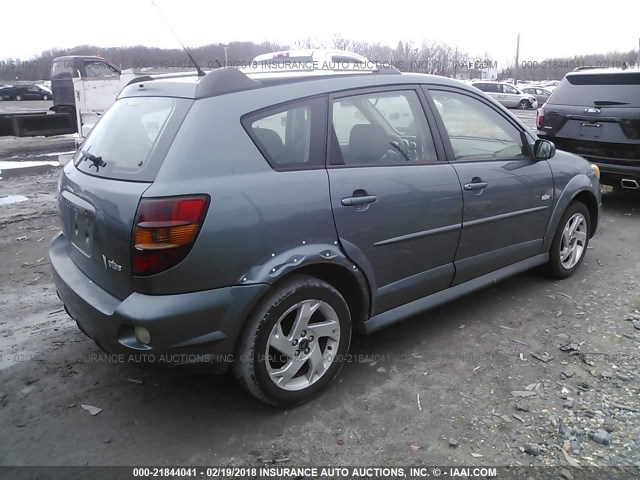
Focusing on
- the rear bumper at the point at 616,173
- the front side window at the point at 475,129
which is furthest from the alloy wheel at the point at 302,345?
the rear bumper at the point at 616,173

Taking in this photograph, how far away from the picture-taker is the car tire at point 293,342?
2.65 m

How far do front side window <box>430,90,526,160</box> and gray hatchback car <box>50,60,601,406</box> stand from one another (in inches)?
1.1

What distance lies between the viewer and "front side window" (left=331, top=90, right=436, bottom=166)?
3.03 meters

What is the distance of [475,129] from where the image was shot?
390cm

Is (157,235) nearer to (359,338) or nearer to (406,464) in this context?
(406,464)

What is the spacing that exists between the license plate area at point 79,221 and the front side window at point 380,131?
132 centimetres

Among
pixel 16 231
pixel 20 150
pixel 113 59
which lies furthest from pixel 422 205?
pixel 113 59

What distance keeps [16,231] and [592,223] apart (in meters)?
6.14

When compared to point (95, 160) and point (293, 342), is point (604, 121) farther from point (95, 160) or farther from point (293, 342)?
point (95, 160)

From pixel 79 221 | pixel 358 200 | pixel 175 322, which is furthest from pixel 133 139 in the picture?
pixel 358 200

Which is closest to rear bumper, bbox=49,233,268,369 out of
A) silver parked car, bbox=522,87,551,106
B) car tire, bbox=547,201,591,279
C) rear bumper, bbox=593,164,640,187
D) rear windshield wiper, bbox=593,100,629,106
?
car tire, bbox=547,201,591,279

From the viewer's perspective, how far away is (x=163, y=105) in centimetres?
278

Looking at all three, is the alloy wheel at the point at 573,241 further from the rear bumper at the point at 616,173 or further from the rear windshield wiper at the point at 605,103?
the rear windshield wiper at the point at 605,103

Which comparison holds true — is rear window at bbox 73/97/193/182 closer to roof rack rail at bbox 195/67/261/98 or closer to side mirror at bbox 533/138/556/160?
roof rack rail at bbox 195/67/261/98
